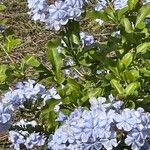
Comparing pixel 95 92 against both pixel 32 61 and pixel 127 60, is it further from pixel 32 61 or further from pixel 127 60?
pixel 32 61

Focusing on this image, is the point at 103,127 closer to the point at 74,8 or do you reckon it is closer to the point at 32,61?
the point at 74,8

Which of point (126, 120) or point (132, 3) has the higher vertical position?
point (132, 3)

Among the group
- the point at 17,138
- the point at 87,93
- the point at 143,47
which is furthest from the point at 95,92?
the point at 17,138

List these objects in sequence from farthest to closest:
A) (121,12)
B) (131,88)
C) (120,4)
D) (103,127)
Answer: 1. (120,4)
2. (121,12)
3. (131,88)
4. (103,127)

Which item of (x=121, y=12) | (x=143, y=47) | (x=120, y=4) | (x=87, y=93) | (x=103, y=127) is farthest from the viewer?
(x=120, y=4)

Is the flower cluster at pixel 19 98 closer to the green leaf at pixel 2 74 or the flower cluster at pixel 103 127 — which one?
the green leaf at pixel 2 74

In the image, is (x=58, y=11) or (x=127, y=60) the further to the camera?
(x=127, y=60)

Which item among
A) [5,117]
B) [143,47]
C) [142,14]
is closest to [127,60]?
[143,47]

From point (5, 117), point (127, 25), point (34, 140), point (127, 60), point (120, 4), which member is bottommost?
point (34, 140)
